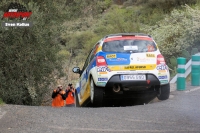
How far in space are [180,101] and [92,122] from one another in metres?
3.28

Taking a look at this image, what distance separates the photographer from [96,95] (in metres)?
10.8

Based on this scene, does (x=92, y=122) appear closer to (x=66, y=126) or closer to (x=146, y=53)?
(x=66, y=126)

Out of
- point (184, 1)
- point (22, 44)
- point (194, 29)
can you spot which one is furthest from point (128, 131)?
point (184, 1)

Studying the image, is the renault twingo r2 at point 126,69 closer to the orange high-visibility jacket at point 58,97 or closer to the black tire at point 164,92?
the black tire at point 164,92

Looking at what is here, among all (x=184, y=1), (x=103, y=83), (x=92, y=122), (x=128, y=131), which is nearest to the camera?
(x=128, y=131)

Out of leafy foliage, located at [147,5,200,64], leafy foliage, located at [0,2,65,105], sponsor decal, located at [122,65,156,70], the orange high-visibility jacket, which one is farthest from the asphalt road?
leafy foliage, located at [147,5,200,64]

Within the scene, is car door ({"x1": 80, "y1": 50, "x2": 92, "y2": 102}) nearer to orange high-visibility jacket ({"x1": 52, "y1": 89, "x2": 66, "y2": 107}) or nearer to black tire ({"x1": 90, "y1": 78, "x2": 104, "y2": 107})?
orange high-visibility jacket ({"x1": 52, "y1": 89, "x2": 66, "y2": 107})

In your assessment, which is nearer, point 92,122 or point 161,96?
point 92,122

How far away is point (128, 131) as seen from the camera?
7.28 meters

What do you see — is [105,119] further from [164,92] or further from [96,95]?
[164,92]

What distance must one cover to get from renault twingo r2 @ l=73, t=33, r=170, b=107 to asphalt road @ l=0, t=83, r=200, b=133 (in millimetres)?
762

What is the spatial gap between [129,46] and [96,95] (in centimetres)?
136

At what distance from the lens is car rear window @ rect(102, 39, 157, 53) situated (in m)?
10.8

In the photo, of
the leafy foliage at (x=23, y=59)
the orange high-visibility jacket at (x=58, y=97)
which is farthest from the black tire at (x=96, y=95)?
the orange high-visibility jacket at (x=58, y=97)
